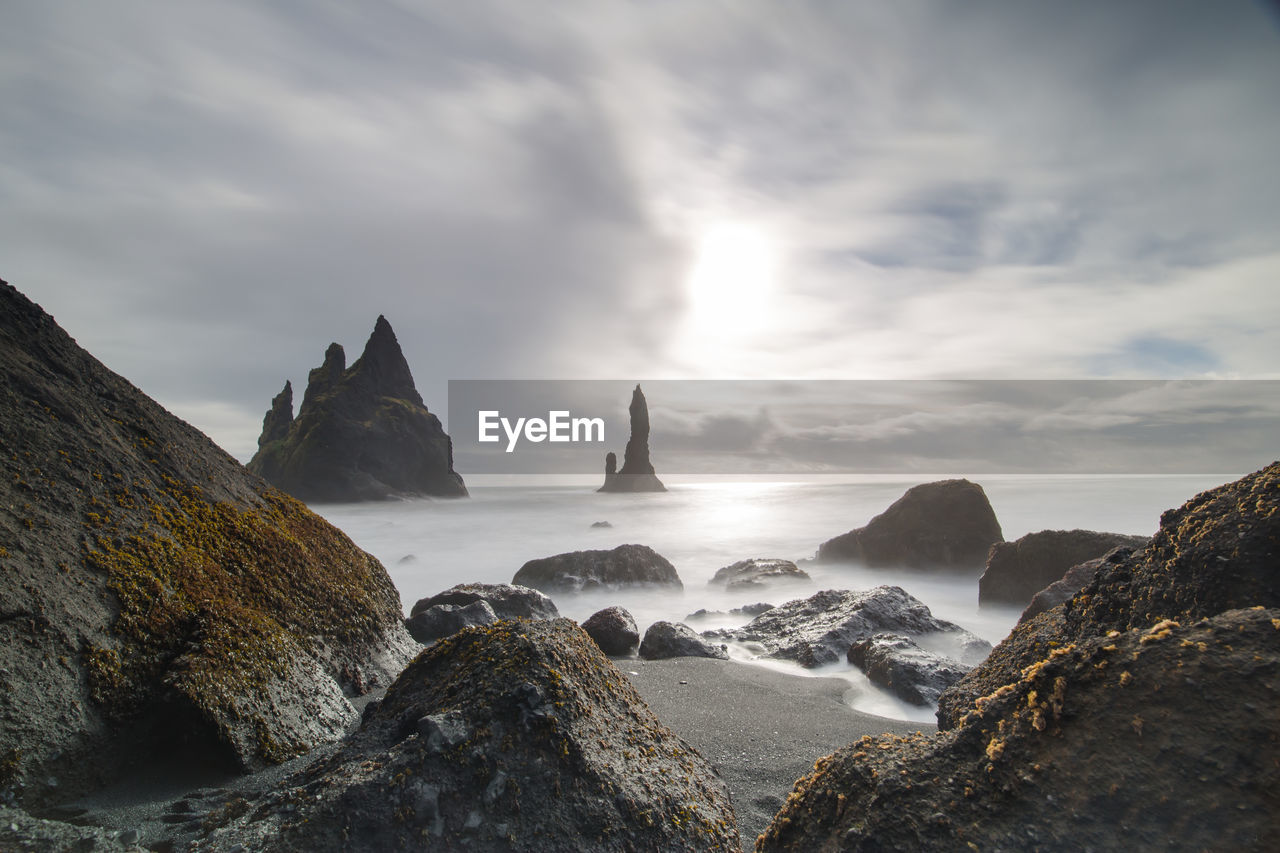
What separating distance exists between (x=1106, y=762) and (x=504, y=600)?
810 centimetres

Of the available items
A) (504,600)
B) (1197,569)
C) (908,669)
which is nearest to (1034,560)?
(908,669)

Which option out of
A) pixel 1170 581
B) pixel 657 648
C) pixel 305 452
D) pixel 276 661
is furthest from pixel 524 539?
pixel 305 452

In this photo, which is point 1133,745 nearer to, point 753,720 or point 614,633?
point 753,720

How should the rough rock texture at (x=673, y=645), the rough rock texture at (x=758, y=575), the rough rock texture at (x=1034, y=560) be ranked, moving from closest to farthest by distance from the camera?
the rough rock texture at (x=673, y=645) < the rough rock texture at (x=1034, y=560) < the rough rock texture at (x=758, y=575)

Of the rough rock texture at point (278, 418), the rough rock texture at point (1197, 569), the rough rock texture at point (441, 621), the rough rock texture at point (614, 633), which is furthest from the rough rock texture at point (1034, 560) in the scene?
the rough rock texture at point (278, 418)

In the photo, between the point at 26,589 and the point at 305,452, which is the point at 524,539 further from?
the point at 305,452

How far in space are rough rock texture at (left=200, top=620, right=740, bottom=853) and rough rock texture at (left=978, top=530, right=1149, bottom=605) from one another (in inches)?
426

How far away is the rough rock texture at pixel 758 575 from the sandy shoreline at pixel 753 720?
8.22 m

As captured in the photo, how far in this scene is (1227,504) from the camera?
7.88 ft

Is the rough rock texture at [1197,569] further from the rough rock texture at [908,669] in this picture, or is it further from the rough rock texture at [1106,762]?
the rough rock texture at [908,669]

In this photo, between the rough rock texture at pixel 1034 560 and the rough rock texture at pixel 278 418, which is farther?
the rough rock texture at pixel 278 418

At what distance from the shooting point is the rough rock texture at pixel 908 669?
616cm

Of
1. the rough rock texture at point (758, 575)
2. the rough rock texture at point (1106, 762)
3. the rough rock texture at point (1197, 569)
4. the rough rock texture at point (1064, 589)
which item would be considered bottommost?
the rough rock texture at point (758, 575)

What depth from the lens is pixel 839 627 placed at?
329 inches
